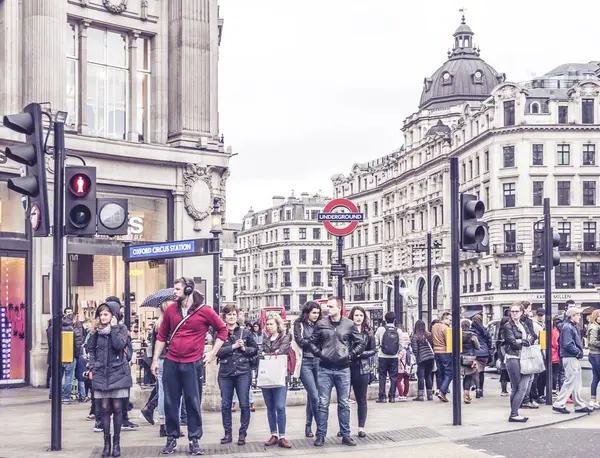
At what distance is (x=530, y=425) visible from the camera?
14828 mm

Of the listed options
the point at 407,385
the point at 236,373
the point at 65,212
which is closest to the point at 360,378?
the point at 236,373

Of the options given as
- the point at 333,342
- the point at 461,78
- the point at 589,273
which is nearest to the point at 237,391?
the point at 333,342

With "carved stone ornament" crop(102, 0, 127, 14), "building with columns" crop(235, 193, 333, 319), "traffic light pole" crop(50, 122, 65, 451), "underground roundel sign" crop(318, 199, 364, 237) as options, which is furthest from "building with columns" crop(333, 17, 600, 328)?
"traffic light pole" crop(50, 122, 65, 451)

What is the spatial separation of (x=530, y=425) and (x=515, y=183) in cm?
6461

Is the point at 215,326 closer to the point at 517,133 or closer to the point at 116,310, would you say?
the point at 116,310

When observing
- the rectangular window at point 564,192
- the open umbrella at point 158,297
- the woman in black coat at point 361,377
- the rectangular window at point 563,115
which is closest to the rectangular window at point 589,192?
the rectangular window at point 564,192

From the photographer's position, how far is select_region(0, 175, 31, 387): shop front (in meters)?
23.9

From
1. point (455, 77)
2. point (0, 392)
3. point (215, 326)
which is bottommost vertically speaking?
point (0, 392)

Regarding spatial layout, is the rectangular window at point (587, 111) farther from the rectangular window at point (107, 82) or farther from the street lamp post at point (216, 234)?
the rectangular window at point (107, 82)

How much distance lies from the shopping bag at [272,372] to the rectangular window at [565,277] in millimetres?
65351

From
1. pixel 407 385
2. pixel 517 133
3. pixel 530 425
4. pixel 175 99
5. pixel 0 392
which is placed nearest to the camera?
pixel 530 425

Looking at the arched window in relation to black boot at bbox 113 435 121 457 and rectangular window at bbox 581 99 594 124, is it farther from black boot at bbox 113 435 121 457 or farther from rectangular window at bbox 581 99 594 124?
black boot at bbox 113 435 121 457

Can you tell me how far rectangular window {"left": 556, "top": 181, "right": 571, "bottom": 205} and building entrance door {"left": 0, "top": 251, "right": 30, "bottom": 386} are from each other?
5857 cm

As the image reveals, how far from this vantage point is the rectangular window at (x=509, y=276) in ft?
253
